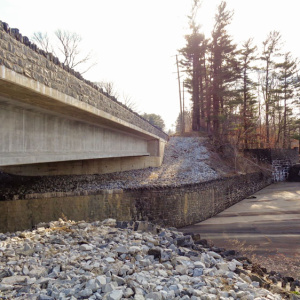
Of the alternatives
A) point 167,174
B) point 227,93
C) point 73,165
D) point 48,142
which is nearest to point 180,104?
point 227,93

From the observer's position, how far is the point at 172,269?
473cm

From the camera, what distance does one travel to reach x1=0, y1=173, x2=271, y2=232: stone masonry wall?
10.1 meters

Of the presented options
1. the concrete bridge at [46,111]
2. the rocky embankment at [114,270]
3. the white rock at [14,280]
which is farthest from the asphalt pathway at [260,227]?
the white rock at [14,280]

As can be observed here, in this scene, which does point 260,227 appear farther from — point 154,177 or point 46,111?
point 46,111

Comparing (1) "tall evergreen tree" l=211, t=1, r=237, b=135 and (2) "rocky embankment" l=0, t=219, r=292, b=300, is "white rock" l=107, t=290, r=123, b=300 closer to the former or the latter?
(2) "rocky embankment" l=0, t=219, r=292, b=300

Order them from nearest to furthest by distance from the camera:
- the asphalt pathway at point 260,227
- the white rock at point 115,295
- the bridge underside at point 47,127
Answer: the white rock at point 115,295 → the bridge underside at point 47,127 → the asphalt pathway at point 260,227

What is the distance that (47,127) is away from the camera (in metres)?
7.14

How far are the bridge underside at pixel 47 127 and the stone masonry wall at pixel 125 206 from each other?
7.37 feet

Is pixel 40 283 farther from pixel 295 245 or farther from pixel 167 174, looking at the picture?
pixel 167 174

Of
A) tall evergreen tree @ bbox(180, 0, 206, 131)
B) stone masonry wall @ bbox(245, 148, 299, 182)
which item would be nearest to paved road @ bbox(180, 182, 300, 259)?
stone masonry wall @ bbox(245, 148, 299, 182)

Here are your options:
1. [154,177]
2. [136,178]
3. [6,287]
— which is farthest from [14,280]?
[154,177]

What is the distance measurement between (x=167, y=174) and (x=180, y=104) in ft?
58.3

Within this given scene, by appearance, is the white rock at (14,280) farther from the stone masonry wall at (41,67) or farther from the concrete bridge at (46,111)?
the stone masonry wall at (41,67)

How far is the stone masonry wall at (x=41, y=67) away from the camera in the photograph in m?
4.65
